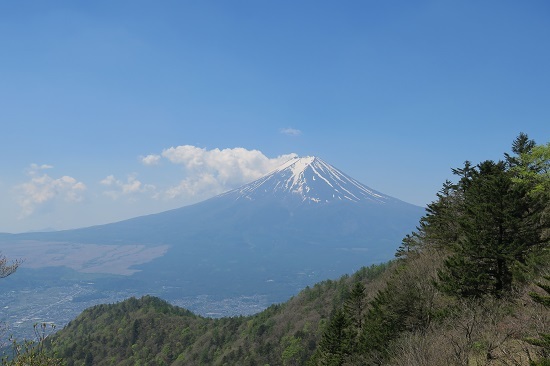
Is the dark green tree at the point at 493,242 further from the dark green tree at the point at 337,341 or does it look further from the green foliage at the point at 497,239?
the dark green tree at the point at 337,341

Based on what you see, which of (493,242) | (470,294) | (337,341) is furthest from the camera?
(337,341)

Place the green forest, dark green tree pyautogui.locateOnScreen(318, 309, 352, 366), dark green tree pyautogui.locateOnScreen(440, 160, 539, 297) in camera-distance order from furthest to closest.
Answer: dark green tree pyautogui.locateOnScreen(318, 309, 352, 366) → dark green tree pyautogui.locateOnScreen(440, 160, 539, 297) → the green forest

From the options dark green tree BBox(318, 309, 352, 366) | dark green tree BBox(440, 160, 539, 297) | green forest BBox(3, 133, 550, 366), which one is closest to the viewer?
green forest BBox(3, 133, 550, 366)

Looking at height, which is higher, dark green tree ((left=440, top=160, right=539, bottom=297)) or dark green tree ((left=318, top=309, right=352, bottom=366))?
dark green tree ((left=440, top=160, right=539, bottom=297))

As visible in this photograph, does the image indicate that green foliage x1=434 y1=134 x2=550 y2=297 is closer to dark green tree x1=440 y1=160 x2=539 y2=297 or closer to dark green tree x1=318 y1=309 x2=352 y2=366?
dark green tree x1=440 y1=160 x2=539 y2=297

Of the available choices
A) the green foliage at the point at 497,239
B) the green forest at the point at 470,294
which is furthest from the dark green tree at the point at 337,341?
the green foliage at the point at 497,239

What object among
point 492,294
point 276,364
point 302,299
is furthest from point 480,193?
point 302,299

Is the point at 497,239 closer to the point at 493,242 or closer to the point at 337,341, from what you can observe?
the point at 493,242

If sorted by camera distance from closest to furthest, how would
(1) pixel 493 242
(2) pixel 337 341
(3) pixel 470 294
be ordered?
(1) pixel 493 242, (3) pixel 470 294, (2) pixel 337 341

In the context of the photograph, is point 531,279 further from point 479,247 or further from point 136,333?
point 136,333

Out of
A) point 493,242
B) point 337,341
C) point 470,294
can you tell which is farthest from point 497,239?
point 337,341

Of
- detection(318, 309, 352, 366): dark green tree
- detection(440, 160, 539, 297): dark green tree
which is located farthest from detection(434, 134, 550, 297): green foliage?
detection(318, 309, 352, 366): dark green tree

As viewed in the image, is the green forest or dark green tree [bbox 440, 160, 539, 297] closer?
the green forest

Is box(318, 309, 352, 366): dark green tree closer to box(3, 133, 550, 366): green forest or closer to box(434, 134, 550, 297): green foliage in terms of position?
box(3, 133, 550, 366): green forest
